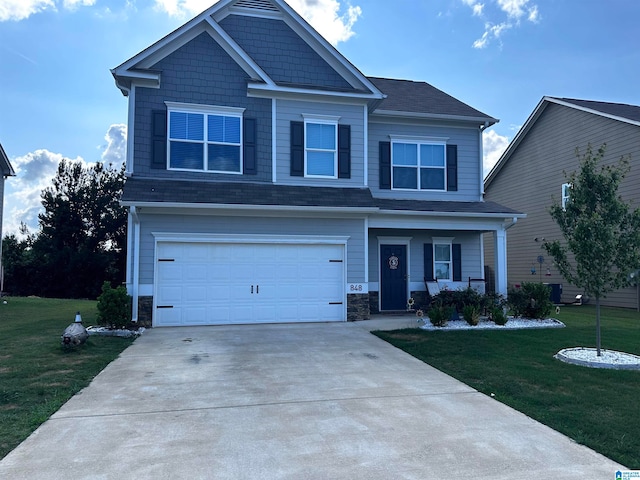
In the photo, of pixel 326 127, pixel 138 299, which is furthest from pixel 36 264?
pixel 326 127

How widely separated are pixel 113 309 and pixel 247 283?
3236mm

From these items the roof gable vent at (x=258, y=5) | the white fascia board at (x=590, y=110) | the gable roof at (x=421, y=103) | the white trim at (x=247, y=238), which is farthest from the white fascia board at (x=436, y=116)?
the white fascia board at (x=590, y=110)

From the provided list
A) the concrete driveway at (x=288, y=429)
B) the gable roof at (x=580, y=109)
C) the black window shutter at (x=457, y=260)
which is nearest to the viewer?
the concrete driveway at (x=288, y=429)

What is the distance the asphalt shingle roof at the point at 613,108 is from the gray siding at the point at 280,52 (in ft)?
35.2

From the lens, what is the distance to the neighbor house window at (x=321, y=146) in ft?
43.7

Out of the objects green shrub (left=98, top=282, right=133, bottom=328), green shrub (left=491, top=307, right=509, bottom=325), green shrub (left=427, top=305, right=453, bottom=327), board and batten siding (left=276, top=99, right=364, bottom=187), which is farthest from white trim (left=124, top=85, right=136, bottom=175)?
green shrub (left=491, top=307, right=509, bottom=325)

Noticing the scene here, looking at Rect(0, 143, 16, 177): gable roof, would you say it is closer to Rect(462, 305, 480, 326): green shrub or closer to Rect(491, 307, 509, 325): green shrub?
Rect(462, 305, 480, 326): green shrub

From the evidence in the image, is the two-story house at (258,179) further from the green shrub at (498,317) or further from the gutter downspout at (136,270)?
the green shrub at (498,317)

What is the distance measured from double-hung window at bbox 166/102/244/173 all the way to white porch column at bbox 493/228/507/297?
7778mm

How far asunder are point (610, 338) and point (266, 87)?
33.7 ft

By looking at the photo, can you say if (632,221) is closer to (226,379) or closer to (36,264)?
(226,379)

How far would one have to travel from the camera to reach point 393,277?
49.5 ft

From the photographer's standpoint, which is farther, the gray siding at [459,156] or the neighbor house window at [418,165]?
the neighbor house window at [418,165]

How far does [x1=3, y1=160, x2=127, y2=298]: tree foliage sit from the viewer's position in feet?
93.0
